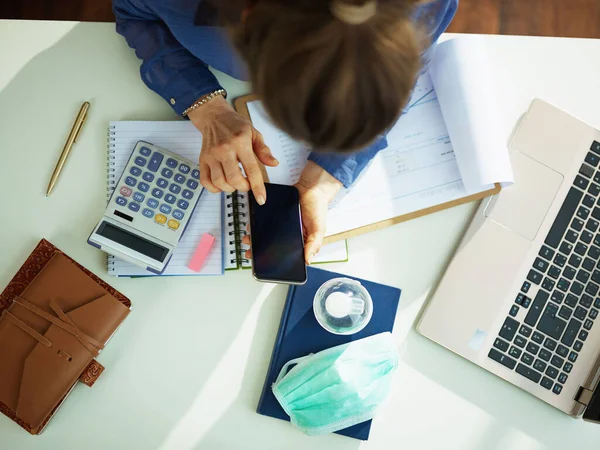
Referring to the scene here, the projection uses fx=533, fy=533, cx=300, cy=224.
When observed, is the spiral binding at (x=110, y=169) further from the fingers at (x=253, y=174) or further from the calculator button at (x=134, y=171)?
the fingers at (x=253, y=174)

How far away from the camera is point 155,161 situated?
2.53 ft

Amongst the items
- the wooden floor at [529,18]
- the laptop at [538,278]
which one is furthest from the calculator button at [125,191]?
the wooden floor at [529,18]

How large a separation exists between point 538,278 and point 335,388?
342 millimetres

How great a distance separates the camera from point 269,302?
2.61ft

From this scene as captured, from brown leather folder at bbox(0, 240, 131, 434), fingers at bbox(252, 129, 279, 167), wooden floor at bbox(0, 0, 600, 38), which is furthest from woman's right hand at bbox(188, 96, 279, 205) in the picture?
wooden floor at bbox(0, 0, 600, 38)

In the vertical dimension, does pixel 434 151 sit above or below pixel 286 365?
above

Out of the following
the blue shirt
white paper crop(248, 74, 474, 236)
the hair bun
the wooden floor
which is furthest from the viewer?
the wooden floor

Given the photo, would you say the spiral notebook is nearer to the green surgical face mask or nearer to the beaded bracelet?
the beaded bracelet

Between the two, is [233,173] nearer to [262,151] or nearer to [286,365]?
[262,151]

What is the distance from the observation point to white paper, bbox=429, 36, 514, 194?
0.78 metres

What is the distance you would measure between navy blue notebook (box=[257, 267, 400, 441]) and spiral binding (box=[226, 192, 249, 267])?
0.09 m

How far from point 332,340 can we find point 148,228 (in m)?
0.31

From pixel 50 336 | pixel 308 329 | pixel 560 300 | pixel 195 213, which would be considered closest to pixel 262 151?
pixel 195 213

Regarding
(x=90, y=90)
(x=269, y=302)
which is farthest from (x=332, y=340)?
(x=90, y=90)
